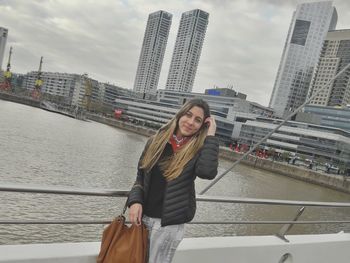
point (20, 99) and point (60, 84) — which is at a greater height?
point (60, 84)

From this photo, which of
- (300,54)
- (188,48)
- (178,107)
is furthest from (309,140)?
(188,48)

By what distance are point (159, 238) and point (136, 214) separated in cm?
23

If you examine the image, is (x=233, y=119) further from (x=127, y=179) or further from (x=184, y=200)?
(x=184, y=200)

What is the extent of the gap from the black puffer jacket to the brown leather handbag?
0.13m

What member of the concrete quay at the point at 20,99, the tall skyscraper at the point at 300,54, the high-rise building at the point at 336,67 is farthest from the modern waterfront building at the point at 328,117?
the concrete quay at the point at 20,99

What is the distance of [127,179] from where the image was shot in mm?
19516

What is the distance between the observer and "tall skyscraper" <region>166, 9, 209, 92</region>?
18300cm

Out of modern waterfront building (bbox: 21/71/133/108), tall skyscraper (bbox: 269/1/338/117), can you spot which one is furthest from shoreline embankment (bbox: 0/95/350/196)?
modern waterfront building (bbox: 21/71/133/108)

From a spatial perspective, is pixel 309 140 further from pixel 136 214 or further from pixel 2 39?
pixel 2 39

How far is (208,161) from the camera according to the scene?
6.79 feet

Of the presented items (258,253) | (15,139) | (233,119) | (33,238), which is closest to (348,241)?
(258,253)

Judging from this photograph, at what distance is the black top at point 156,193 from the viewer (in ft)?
6.93

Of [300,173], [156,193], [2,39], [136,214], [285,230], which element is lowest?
[300,173]

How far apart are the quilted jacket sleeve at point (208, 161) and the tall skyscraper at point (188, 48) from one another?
186 m
